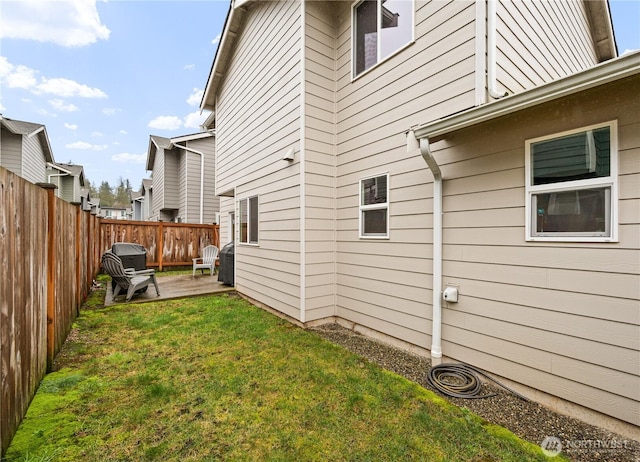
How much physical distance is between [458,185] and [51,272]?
15.0ft

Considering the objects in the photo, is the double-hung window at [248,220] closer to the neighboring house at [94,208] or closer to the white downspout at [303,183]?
the white downspout at [303,183]

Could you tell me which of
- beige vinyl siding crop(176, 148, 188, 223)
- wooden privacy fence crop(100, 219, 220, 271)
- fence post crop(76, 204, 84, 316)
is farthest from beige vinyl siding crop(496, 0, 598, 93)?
beige vinyl siding crop(176, 148, 188, 223)

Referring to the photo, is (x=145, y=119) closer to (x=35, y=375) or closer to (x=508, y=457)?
(x=35, y=375)

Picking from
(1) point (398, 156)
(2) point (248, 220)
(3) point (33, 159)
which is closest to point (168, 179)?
(3) point (33, 159)

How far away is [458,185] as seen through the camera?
10.3 feet

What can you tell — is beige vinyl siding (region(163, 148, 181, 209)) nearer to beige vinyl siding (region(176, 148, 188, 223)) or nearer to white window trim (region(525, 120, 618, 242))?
beige vinyl siding (region(176, 148, 188, 223))

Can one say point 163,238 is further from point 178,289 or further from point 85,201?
point 178,289

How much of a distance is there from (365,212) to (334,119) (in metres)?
1.84

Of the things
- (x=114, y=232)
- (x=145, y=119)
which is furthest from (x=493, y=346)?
(x=145, y=119)

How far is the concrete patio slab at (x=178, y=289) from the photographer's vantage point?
6195 mm

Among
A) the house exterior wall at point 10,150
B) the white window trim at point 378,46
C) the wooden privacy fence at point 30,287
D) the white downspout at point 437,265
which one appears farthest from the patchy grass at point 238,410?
the house exterior wall at point 10,150

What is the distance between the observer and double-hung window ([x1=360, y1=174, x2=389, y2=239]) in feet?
13.1

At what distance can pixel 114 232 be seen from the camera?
9883mm

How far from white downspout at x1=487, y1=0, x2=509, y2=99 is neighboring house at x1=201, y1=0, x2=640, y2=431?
0.02 meters
